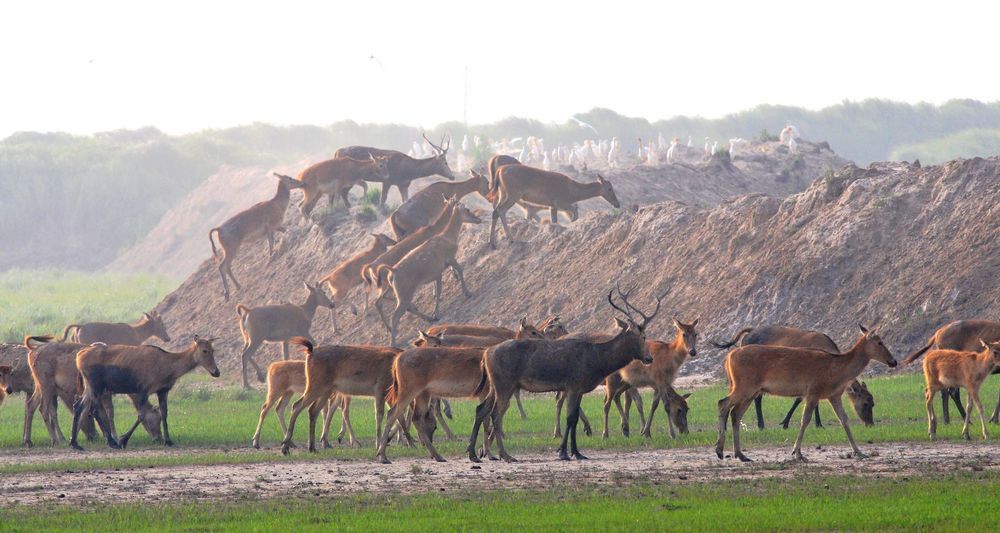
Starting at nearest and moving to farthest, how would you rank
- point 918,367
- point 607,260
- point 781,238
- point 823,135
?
point 918,367
point 781,238
point 607,260
point 823,135

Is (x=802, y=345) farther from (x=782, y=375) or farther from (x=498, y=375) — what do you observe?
(x=498, y=375)

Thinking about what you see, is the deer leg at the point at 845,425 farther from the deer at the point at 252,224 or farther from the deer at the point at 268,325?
the deer at the point at 252,224

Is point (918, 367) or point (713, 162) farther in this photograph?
point (713, 162)

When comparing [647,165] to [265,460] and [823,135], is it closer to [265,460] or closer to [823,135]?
[265,460]

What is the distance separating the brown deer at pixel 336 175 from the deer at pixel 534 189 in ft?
16.9

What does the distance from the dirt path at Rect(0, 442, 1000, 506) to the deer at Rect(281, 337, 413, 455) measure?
121cm

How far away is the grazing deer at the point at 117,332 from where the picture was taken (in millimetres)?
34969

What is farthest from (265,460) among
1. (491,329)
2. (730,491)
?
(491,329)

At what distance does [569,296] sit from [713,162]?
14643 mm

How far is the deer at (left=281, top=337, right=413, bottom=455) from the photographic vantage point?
67.6 ft

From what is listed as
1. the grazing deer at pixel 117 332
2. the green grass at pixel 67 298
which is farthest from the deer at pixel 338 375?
the green grass at pixel 67 298

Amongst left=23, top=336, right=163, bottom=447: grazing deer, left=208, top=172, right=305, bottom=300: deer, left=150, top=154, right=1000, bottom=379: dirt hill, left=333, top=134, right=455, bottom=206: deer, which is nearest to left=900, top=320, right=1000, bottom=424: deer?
left=150, top=154, right=1000, bottom=379: dirt hill

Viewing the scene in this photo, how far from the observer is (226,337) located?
143 ft

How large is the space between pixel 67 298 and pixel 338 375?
47.7 meters
